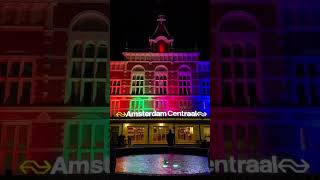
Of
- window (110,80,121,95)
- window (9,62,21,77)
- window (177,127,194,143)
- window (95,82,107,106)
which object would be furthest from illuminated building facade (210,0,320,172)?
window (110,80,121,95)

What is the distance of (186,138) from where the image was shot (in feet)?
101

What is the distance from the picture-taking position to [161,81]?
33.5m

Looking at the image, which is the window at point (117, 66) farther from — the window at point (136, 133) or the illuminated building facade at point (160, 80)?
the window at point (136, 133)

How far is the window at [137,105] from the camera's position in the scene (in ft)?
108

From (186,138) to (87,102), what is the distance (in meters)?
21.0

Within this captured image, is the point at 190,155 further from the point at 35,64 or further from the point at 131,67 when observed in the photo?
the point at 131,67

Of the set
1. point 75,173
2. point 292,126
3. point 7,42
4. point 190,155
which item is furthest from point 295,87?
point 190,155

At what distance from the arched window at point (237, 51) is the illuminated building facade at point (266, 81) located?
0.04m

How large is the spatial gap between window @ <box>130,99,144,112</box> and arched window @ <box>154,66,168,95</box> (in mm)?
1797

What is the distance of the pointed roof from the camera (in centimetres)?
3300

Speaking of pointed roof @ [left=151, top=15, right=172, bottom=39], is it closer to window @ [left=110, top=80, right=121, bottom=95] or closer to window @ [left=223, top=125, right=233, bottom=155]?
window @ [left=110, top=80, right=121, bottom=95]

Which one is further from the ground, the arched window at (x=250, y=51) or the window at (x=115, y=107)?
the arched window at (x=250, y=51)

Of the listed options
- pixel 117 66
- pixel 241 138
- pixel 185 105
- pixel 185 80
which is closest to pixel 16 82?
pixel 241 138

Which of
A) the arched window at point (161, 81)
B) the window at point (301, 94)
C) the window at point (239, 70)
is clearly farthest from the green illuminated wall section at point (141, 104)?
the window at point (301, 94)
